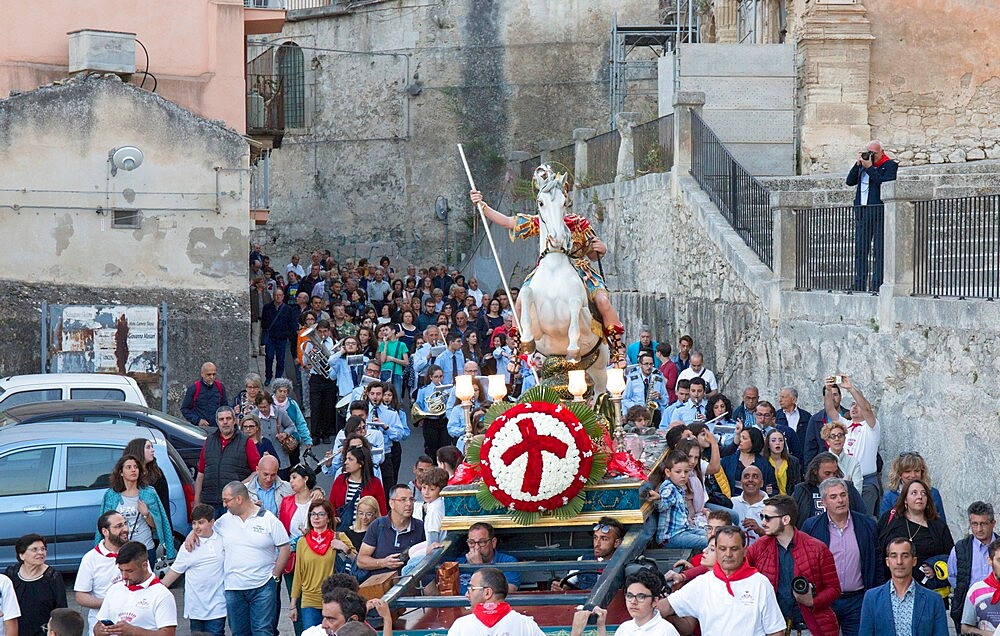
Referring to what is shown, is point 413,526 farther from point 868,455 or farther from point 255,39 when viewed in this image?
point 255,39

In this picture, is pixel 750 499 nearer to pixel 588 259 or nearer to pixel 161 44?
pixel 588 259

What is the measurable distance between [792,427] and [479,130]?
86.7 ft

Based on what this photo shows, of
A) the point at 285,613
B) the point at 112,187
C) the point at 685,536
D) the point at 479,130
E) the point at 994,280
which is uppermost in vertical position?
the point at 479,130

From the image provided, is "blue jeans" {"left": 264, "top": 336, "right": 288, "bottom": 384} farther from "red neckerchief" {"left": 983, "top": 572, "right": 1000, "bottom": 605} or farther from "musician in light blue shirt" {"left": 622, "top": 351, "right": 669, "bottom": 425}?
"red neckerchief" {"left": 983, "top": 572, "right": 1000, "bottom": 605}

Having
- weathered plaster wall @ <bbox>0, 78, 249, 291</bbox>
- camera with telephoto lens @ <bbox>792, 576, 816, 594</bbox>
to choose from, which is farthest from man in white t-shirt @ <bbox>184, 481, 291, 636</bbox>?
weathered plaster wall @ <bbox>0, 78, 249, 291</bbox>

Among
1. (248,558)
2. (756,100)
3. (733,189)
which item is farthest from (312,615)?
(756,100)

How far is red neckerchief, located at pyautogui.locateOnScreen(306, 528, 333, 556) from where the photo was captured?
35.3 feet

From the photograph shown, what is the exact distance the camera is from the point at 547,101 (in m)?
40.4

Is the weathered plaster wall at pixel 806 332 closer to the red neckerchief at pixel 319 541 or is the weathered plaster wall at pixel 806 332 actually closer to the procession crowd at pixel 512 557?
the procession crowd at pixel 512 557

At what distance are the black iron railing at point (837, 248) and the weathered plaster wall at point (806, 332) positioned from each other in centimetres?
25

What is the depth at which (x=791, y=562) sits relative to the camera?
9.67m

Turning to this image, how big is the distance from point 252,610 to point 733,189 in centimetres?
1137

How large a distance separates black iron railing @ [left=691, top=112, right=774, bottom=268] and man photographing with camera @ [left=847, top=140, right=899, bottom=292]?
1695mm

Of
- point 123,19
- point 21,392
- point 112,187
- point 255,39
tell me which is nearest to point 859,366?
point 21,392
